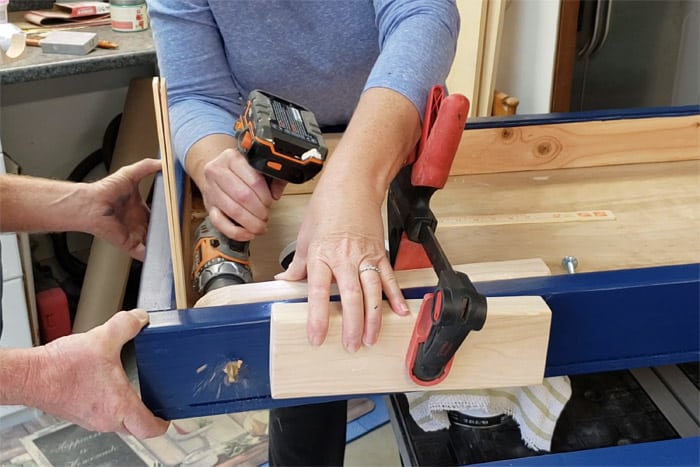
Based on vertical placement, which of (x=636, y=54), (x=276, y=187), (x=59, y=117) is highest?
(x=276, y=187)

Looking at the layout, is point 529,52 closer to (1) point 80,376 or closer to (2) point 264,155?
(2) point 264,155

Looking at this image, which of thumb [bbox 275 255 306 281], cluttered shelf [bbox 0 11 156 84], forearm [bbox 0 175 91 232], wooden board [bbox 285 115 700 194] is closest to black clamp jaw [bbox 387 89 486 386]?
thumb [bbox 275 255 306 281]

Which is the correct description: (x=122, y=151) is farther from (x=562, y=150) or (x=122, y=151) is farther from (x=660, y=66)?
(x=660, y=66)

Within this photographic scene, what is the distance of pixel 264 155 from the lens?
71 cm

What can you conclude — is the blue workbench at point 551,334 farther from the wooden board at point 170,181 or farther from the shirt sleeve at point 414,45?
the shirt sleeve at point 414,45

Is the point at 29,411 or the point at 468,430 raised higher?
the point at 468,430

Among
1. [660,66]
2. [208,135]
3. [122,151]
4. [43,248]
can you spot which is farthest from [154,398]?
[660,66]

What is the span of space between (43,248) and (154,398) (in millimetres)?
1681

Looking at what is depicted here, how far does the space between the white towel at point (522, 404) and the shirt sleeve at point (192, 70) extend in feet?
1.46

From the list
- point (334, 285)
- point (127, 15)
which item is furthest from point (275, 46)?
point (127, 15)

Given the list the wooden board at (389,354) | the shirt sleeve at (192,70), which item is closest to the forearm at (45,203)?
the shirt sleeve at (192,70)

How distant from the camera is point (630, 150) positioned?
44.3 inches

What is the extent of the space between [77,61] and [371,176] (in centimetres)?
110

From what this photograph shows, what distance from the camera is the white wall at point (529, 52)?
6.17ft
